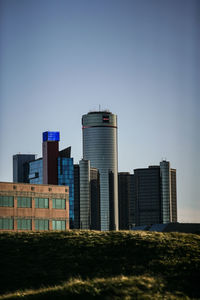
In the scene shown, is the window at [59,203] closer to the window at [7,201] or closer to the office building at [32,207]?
the office building at [32,207]

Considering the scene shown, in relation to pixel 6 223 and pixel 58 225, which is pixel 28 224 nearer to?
pixel 6 223

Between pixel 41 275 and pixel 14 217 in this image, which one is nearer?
pixel 41 275

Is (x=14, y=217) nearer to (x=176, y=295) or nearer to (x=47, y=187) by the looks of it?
(x=47, y=187)

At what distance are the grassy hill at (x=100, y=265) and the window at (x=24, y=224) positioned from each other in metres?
49.5

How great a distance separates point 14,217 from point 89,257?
68.9 m

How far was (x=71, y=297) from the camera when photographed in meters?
38.2

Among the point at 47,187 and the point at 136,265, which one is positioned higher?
the point at 47,187

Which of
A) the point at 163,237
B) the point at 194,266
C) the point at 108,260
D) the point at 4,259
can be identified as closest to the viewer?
the point at 194,266

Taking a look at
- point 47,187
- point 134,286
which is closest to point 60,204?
point 47,187

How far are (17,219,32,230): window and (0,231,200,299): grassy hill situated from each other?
49487 millimetres

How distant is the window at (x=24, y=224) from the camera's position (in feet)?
418

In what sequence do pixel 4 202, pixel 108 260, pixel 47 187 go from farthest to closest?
pixel 47 187, pixel 4 202, pixel 108 260

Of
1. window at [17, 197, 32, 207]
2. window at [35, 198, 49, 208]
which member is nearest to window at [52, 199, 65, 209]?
window at [35, 198, 49, 208]

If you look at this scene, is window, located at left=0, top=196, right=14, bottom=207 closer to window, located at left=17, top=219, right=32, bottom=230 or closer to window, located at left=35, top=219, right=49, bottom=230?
window, located at left=17, top=219, right=32, bottom=230
